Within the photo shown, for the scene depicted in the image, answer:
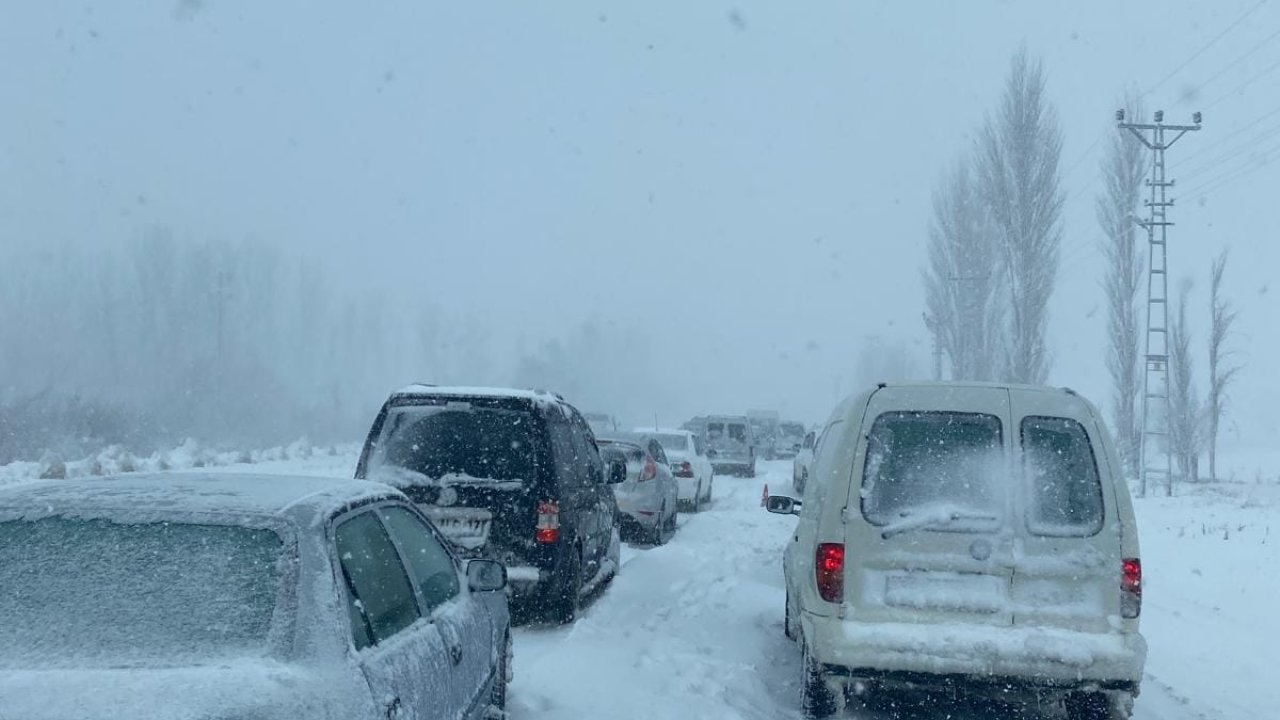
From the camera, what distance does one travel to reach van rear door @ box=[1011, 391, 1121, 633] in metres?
6.30

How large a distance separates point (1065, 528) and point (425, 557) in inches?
129

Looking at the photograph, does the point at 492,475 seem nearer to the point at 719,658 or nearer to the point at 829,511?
the point at 719,658

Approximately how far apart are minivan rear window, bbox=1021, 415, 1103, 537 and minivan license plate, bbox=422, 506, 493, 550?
14.0ft

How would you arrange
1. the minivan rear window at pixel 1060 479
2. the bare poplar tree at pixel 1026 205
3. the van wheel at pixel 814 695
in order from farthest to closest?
the bare poplar tree at pixel 1026 205 → the van wheel at pixel 814 695 → the minivan rear window at pixel 1060 479

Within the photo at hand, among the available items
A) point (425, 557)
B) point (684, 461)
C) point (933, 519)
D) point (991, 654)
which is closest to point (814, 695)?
point (991, 654)

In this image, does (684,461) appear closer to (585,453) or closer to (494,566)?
(585,453)

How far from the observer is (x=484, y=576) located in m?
5.85

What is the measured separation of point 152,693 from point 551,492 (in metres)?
6.17

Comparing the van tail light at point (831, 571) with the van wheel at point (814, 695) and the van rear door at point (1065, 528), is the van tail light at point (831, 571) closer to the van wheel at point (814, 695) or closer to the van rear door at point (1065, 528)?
the van wheel at point (814, 695)

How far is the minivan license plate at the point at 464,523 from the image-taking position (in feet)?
29.9

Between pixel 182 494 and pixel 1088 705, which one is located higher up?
pixel 182 494

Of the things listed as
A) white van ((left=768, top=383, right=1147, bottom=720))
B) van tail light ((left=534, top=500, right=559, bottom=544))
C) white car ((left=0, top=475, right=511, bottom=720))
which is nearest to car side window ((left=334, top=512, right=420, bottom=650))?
white car ((left=0, top=475, right=511, bottom=720))

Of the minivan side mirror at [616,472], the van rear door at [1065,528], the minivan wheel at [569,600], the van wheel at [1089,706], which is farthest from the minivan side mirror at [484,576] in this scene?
the minivan side mirror at [616,472]

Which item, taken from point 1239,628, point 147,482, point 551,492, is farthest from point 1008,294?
point 147,482
